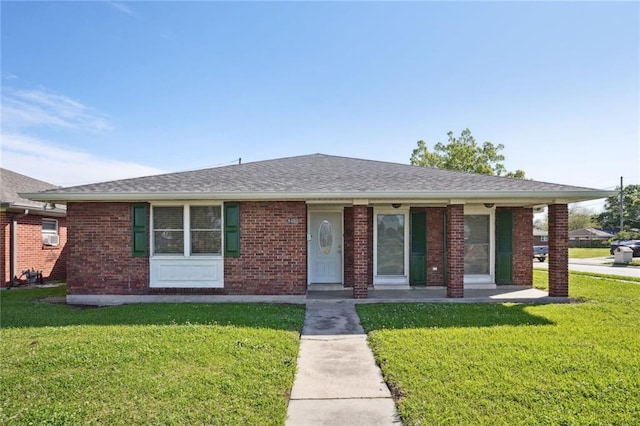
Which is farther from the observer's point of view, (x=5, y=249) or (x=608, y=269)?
(x=608, y=269)

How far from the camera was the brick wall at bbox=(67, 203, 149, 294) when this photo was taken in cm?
917

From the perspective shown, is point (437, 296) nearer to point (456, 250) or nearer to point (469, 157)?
point (456, 250)

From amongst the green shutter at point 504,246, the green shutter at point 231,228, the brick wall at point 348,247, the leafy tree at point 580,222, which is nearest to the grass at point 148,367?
the green shutter at point 231,228

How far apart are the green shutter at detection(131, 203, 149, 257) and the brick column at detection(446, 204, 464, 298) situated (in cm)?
709

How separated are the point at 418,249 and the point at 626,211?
2126 inches

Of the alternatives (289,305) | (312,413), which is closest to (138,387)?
(312,413)

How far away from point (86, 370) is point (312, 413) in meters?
2.83

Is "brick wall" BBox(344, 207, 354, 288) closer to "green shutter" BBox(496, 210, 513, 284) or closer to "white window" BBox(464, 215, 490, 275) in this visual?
"white window" BBox(464, 215, 490, 275)

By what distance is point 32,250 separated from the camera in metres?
12.5

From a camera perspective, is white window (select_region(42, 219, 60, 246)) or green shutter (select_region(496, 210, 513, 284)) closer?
green shutter (select_region(496, 210, 513, 284))

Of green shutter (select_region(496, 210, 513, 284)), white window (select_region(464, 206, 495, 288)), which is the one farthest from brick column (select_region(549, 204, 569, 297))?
white window (select_region(464, 206, 495, 288))

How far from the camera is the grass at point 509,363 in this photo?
369 cm

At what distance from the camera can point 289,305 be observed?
8703mm

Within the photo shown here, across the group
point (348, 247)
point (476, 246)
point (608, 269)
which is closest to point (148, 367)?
point (348, 247)
